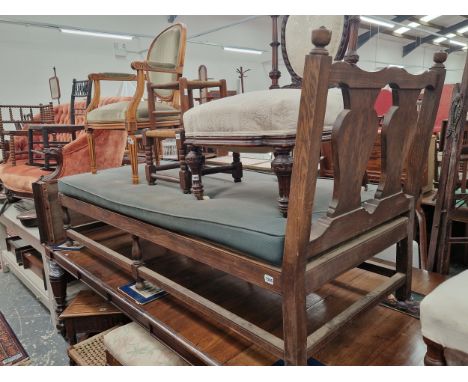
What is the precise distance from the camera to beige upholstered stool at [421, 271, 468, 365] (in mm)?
733

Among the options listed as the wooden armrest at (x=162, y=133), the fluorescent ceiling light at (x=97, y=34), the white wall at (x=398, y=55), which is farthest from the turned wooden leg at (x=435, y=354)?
the white wall at (x=398, y=55)

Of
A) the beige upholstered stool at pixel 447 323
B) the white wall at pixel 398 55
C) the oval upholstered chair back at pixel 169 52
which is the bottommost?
the beige upholstered stool at pixel 447 323

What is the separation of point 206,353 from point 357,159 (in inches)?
27.9

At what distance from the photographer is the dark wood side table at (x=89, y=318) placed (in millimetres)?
1719

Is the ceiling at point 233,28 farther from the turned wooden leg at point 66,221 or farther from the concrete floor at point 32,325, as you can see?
the turned wooden leg at point 66,221

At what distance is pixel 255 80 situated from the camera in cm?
1177

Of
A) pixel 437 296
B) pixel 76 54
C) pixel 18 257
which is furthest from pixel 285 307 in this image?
pixel 76 54

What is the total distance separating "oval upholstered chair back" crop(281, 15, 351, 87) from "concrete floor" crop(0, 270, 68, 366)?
6.03 feet

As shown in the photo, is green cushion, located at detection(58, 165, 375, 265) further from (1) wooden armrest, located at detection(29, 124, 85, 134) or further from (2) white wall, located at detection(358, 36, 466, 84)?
(2) white wall, located at detection(358, 36, 466, 84)

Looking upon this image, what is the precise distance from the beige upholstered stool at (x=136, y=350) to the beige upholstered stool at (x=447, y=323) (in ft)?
2.56

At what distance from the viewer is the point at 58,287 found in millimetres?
2027

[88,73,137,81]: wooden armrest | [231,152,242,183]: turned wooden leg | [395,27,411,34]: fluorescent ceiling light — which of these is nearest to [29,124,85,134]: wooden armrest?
[88,73,137,81]: wooden armrest

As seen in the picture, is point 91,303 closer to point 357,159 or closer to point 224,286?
point 224,286

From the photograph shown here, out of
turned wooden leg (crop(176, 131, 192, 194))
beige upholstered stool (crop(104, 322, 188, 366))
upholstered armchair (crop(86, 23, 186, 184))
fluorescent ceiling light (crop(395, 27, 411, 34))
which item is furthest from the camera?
fluorescent ceiling light (crop(395, 27, 411, 34))
